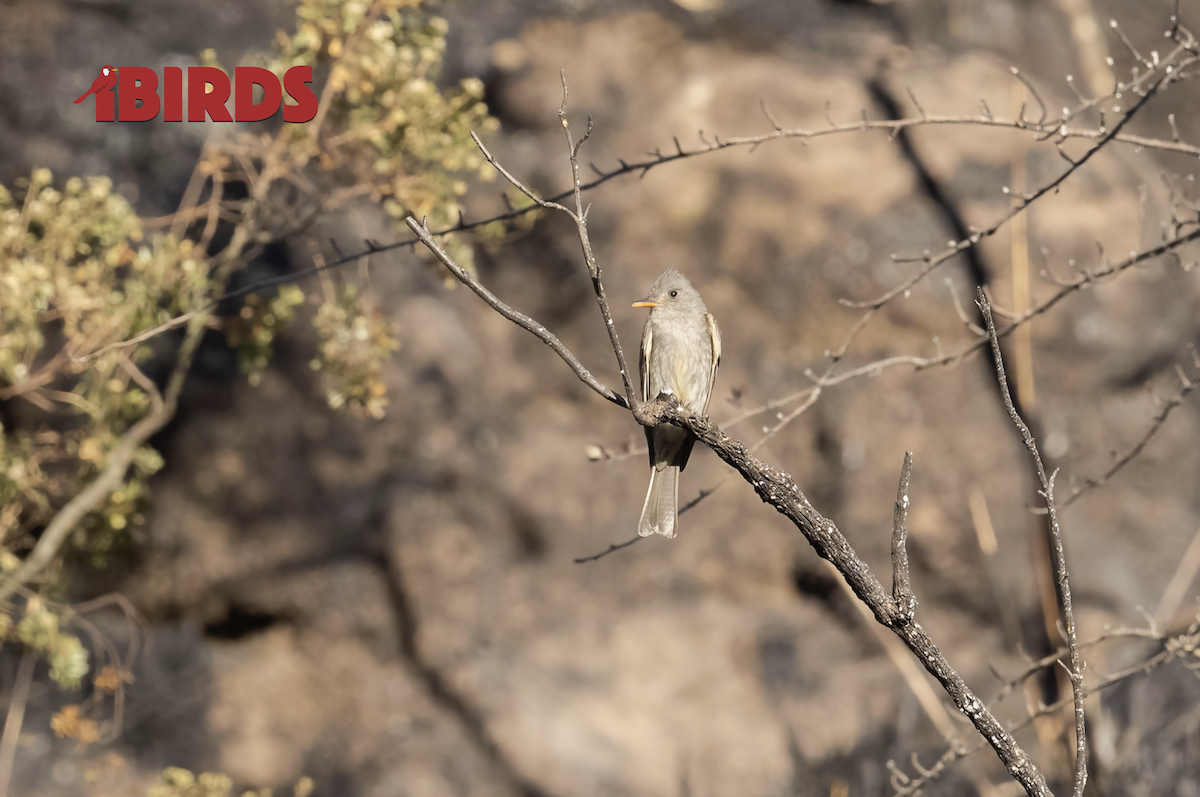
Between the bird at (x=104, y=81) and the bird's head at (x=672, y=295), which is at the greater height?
the bird at (x=104, y=81)

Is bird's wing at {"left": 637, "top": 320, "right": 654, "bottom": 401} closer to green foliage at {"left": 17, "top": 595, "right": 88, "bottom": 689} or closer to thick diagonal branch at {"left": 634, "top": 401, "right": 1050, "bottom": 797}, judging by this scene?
thick diagonal branch at {"left": 634, "top": 401, "right": 1050, "bottom": 797}

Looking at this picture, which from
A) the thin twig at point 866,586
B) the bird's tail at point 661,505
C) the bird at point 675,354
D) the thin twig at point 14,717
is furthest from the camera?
the thin twig at point 14,717

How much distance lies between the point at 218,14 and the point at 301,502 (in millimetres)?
3436

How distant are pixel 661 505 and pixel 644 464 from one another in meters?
3.25

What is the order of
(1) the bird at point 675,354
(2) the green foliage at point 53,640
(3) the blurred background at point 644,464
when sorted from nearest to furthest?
(1) the bird at point 675,354, (2) the green foliage at point 53,640, (3) the blurred background at point 644,464

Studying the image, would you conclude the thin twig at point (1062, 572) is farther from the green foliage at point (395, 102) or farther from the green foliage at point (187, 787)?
the green foliage at point (187, 787)

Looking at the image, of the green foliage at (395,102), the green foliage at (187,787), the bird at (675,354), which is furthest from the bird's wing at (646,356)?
the green foliage at (187,787)

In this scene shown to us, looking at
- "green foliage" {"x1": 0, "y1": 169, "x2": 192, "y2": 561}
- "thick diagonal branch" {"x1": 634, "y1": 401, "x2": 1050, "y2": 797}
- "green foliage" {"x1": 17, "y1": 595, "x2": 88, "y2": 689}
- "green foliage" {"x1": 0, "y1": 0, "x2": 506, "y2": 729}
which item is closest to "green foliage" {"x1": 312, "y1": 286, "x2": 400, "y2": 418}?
"green foliage" {"x1": 0, "y1": 0, "x2": 506, "y2": 729}

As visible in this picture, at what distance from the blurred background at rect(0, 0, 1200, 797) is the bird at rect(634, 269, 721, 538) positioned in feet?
7.07

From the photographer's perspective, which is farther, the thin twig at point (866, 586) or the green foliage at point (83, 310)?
the green foliage at point (83, 310)

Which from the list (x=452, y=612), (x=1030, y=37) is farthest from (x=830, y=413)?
(x=1030, y=37)

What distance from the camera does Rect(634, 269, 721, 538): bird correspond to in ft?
12.7

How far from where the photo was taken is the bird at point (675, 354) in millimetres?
3870

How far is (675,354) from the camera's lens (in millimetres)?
4117
